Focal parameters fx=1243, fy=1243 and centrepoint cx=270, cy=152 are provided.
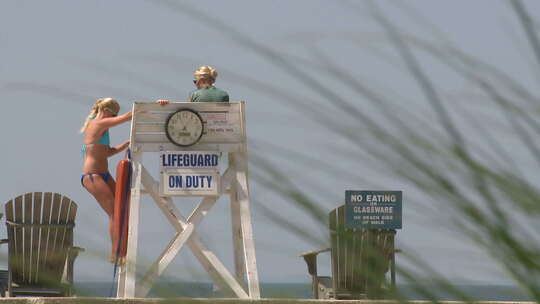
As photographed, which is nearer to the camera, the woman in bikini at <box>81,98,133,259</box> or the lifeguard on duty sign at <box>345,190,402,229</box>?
the woman in bikini at <box>81,98,133,259</box>

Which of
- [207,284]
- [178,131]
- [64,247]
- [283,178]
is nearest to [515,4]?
[283,178]

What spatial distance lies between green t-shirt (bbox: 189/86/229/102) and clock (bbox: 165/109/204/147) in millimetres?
131

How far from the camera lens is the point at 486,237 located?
1325 mm

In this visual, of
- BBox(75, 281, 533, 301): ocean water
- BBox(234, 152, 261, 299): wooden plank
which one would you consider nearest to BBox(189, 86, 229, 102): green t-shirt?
BBox(234, 152, 261, 299): wooden plank

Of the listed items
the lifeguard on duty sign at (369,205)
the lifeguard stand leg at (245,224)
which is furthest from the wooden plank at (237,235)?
the lifeguard on duty sign at (369,205)

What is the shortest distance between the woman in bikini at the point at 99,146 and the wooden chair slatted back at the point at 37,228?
0.87 metres

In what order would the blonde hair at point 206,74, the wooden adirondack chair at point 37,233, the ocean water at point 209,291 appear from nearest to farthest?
the ocean water at point 209,291 < the blonde hair at point 206,74 < the wooden adirondack chair at point 37,233

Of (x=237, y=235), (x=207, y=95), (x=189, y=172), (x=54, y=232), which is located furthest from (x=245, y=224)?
(x=54, y=232)

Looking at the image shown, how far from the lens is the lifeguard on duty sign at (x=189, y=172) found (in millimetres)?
9695

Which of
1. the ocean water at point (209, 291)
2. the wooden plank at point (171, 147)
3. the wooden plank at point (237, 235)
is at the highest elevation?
the wooden plank at point (171, 147)

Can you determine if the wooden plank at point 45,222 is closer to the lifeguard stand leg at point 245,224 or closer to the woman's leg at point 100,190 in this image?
the woman's leg at point 100,190

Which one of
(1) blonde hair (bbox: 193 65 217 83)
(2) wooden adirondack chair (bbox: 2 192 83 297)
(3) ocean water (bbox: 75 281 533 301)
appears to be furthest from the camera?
(2) wooden adirondack chair (bbox: 2 192 83 297)

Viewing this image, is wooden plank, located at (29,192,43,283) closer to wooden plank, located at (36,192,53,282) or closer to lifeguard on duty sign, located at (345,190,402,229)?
wooden plank, located at (36,192,53,282)

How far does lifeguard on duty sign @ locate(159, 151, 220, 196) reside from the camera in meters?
9.70
